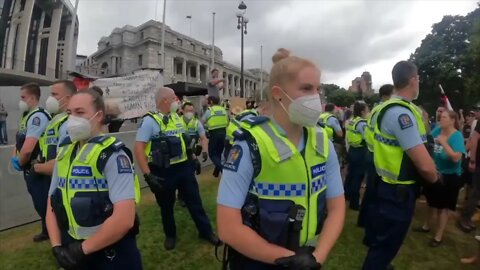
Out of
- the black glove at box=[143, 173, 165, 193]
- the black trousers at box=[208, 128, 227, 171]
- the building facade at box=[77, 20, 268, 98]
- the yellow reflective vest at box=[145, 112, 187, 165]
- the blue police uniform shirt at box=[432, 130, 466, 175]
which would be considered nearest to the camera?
the black glove at box=[143, 173, 165, 193]

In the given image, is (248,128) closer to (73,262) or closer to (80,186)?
(80,186)

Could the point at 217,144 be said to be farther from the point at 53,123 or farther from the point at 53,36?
the point at 53,36

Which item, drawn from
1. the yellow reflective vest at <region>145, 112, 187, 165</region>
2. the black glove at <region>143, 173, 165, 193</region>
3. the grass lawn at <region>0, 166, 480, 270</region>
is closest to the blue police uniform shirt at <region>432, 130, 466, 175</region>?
the grass lawn at <region>0, 166, 480, 270</region>

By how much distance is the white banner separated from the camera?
10781 mm

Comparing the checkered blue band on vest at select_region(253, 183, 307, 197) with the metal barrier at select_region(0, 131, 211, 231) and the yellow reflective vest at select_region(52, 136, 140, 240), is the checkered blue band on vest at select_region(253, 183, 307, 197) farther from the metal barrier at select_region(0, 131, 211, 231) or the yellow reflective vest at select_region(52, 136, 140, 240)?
the metal barrier at select_region(0, 131, 211, 231)

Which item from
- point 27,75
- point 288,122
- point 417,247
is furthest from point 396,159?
point 27,75

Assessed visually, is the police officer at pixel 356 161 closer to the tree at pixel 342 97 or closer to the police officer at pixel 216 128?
the police officer at pixel 216 128

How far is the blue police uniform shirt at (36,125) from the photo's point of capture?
4.12 metres

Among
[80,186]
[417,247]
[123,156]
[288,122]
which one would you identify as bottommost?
[417,247]

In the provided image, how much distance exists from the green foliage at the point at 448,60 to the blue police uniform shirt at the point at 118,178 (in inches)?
1242

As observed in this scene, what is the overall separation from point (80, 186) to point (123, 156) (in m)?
0.31

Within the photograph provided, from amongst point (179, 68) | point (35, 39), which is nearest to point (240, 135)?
point (35, 39)

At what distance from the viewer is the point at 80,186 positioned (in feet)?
7.02

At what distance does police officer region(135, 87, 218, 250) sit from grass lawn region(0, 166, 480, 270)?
24 cm
